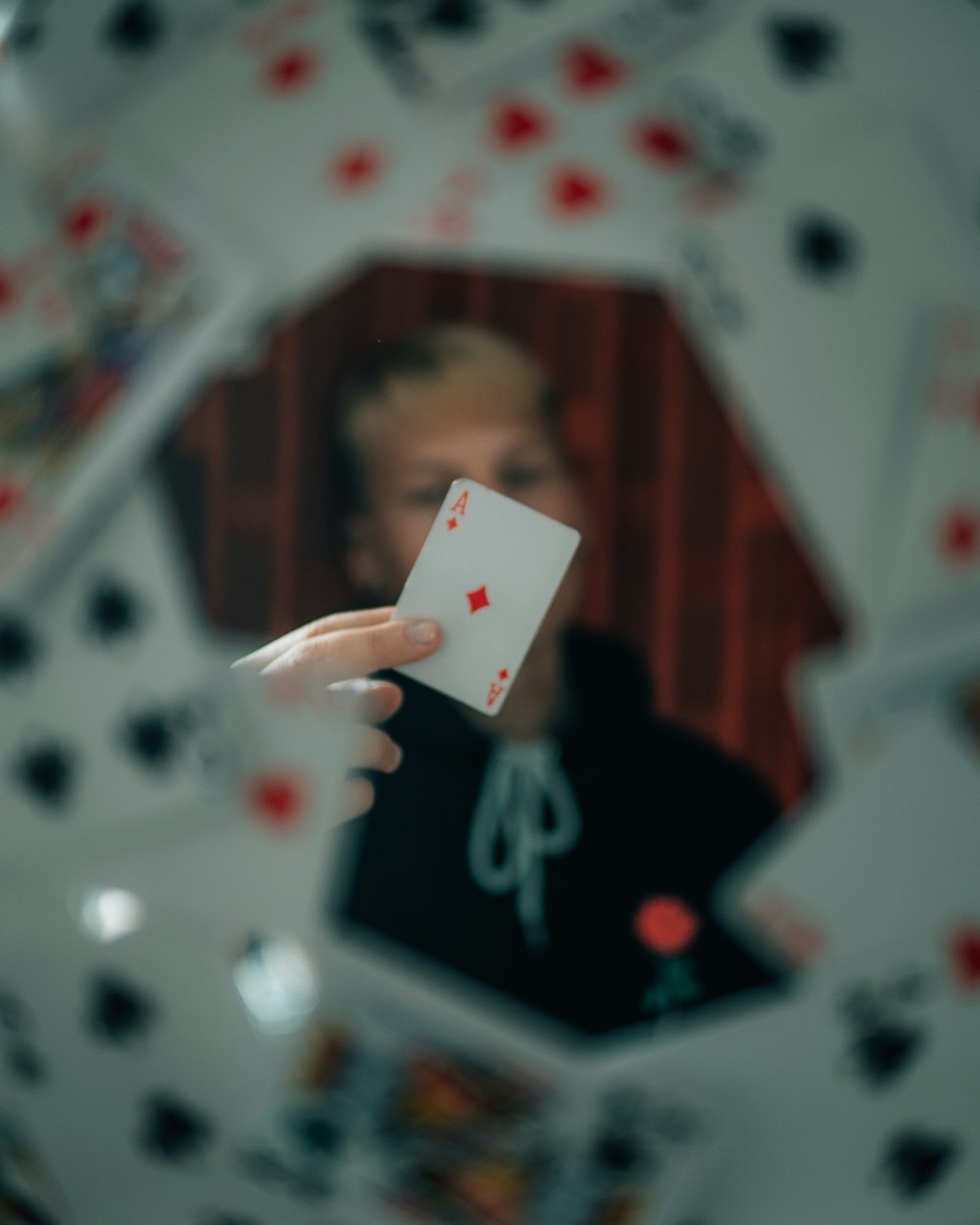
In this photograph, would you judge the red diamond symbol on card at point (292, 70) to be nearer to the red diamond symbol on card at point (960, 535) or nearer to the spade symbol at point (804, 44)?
the spade symbol at point (804, 44)

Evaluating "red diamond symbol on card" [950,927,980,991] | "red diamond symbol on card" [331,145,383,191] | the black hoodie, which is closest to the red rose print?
the black hoodie

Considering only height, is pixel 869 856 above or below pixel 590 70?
below

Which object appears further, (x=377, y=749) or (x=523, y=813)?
(x=523, y=813)

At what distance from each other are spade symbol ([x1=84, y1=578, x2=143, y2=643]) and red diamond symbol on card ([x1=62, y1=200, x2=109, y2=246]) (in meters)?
0.60

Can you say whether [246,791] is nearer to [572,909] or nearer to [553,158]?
[572,909]

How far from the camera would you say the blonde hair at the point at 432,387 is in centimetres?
177

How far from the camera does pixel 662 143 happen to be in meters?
1.80

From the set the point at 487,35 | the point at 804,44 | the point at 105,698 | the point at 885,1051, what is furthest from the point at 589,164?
the point at 885,1051

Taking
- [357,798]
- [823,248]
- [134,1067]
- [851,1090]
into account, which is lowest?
[851,1090]

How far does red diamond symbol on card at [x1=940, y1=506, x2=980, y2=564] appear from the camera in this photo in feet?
5.78

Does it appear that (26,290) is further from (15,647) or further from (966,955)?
(966,955)

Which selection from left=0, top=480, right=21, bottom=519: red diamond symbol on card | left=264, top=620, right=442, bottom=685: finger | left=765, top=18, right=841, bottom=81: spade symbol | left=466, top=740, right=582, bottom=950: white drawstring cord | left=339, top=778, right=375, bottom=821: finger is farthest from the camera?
left=0, top=480, right=21, bottom=519: red diamond symbol on card

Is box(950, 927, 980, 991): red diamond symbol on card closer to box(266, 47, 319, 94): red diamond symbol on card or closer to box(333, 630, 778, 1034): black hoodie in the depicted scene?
box(333, 630, 778, 1034): black hoodie

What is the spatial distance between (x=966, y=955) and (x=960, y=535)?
0.71 metres
